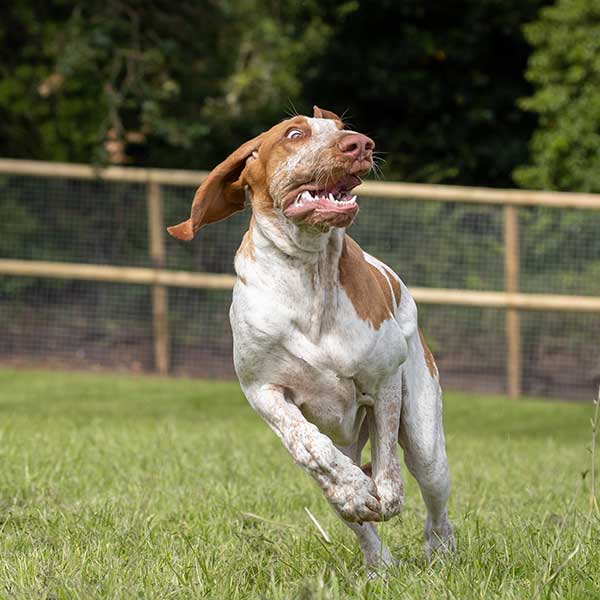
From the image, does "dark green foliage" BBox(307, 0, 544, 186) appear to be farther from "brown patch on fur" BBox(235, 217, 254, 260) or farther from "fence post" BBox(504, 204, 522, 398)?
"brown patch on fur" BBox(235, 217, 254, 260)

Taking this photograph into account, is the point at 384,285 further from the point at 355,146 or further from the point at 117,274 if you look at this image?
the point at 117,274

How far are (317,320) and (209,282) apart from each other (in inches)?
306

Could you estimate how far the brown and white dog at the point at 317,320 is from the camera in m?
3.61

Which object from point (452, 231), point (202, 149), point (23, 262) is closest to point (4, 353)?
point (23, 262)

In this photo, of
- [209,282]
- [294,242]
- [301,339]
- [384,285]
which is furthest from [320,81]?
[301,339]

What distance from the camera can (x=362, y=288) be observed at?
3883mm

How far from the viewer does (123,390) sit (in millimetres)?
10844

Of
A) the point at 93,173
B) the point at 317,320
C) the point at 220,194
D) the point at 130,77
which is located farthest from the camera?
the point at 130,77

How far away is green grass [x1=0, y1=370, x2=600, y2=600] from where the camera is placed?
3.43 m

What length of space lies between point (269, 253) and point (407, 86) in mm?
11391

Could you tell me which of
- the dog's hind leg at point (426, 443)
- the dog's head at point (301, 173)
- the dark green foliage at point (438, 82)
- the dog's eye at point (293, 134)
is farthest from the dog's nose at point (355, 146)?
the dark green foliage at point (438, 82)

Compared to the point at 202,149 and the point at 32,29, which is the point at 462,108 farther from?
the point at 32,29

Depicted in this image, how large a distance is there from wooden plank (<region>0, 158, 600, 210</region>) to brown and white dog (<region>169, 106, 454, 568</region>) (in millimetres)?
7290

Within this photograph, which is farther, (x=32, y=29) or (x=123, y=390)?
(x=32, y=29)
